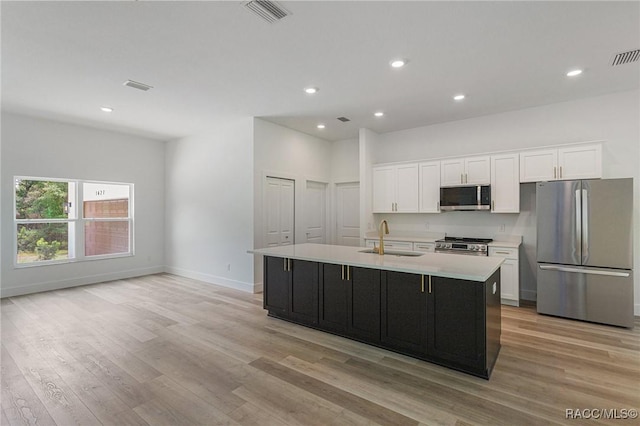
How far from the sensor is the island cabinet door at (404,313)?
2820mm

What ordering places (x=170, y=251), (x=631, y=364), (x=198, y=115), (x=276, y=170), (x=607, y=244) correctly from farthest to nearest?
(x=170, y=251) → (x=276, y=170) → (x=198, y=115) → (x=607, y=244) → (x=631, y=364)

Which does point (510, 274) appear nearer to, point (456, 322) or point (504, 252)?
point (504, 252)

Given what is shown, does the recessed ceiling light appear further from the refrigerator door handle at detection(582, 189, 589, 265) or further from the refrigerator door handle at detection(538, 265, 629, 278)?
the refrigerator door handle at detection(538, 265, 629, 278)

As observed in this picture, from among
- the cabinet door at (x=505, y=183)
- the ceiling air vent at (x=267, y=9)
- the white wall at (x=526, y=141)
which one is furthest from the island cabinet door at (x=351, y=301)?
the white wall at (x=526, y=141)

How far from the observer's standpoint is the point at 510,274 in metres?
4.48

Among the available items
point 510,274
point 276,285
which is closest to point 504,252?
point 510,274

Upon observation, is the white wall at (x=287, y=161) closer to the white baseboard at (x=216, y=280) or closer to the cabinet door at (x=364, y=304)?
the white baseboard at (x=216, y=280)

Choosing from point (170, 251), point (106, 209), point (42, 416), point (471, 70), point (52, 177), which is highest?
point (471, 70)

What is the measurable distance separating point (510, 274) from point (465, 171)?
1720 mm

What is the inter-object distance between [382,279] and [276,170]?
335 cm

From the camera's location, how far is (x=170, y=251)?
705 centimetres

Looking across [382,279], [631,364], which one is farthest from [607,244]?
[382,279]

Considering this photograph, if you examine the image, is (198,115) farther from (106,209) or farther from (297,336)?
(297,336)

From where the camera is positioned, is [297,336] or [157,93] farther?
[157,93]
